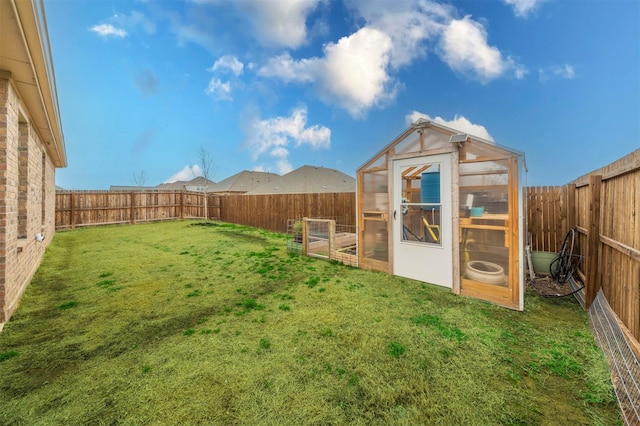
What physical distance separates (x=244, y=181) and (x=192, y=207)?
21.8m

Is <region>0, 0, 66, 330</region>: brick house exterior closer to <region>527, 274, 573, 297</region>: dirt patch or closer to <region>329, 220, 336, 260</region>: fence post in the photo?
<region>329, 220, 336, 260</region>: fence post

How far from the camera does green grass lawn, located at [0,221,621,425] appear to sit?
1.80m

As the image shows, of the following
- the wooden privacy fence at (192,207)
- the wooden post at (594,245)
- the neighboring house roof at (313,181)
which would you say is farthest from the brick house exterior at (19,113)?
the neighboring house roof at (313,181)

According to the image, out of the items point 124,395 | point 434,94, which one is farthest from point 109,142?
point 124,395

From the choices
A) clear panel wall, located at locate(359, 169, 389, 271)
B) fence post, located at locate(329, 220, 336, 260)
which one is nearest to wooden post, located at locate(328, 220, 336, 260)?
fence post, located at locate(329, 220, 336, 260)

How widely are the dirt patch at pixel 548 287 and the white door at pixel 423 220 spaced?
1727mm

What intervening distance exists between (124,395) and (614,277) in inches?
211

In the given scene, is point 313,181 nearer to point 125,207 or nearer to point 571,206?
point 125,207

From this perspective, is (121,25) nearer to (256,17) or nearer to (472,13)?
(256,17)

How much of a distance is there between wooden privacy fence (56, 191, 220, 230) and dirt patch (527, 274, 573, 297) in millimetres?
16451

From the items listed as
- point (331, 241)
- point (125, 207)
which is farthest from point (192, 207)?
point (331, 241)

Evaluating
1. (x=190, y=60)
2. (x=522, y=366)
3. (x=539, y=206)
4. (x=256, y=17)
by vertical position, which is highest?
(x=190, y=60)

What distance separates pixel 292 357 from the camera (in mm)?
2453

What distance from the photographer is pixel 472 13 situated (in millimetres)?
7875
